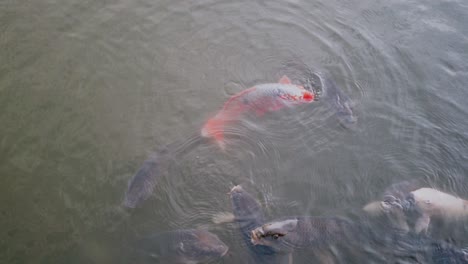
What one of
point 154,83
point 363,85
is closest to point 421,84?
point 363,85

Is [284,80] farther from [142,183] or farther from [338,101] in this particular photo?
[142,183]

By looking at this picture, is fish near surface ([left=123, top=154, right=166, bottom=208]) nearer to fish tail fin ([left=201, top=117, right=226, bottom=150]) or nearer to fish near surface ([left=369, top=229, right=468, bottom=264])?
fish tail fin ([left=201, top=117, right=226, bottom=150])

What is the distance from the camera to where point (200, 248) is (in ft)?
11.6

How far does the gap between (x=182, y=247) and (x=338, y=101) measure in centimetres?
249

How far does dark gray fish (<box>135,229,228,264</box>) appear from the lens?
11.5 feet

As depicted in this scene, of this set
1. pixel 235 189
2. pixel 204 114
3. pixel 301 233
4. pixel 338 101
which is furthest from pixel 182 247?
pixel 338 101

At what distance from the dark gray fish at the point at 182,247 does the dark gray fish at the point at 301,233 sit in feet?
1.17

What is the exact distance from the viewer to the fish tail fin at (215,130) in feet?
14.7

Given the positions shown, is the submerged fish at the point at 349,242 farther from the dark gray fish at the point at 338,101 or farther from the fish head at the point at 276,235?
the dark gray fish at the point at 338,101

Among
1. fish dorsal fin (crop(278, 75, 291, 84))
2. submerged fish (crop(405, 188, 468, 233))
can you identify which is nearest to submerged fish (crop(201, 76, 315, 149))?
fish dorsal fin (crop(278, 75, 291, 84))

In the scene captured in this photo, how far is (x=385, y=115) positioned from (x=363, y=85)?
508 millimetres

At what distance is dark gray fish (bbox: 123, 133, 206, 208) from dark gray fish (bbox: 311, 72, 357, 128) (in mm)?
1747

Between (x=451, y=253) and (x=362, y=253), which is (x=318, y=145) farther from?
(x=451, y=253)

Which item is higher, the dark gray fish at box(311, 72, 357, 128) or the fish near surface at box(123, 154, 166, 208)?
the dark gray fish at box(311, 72, 357, 128)
